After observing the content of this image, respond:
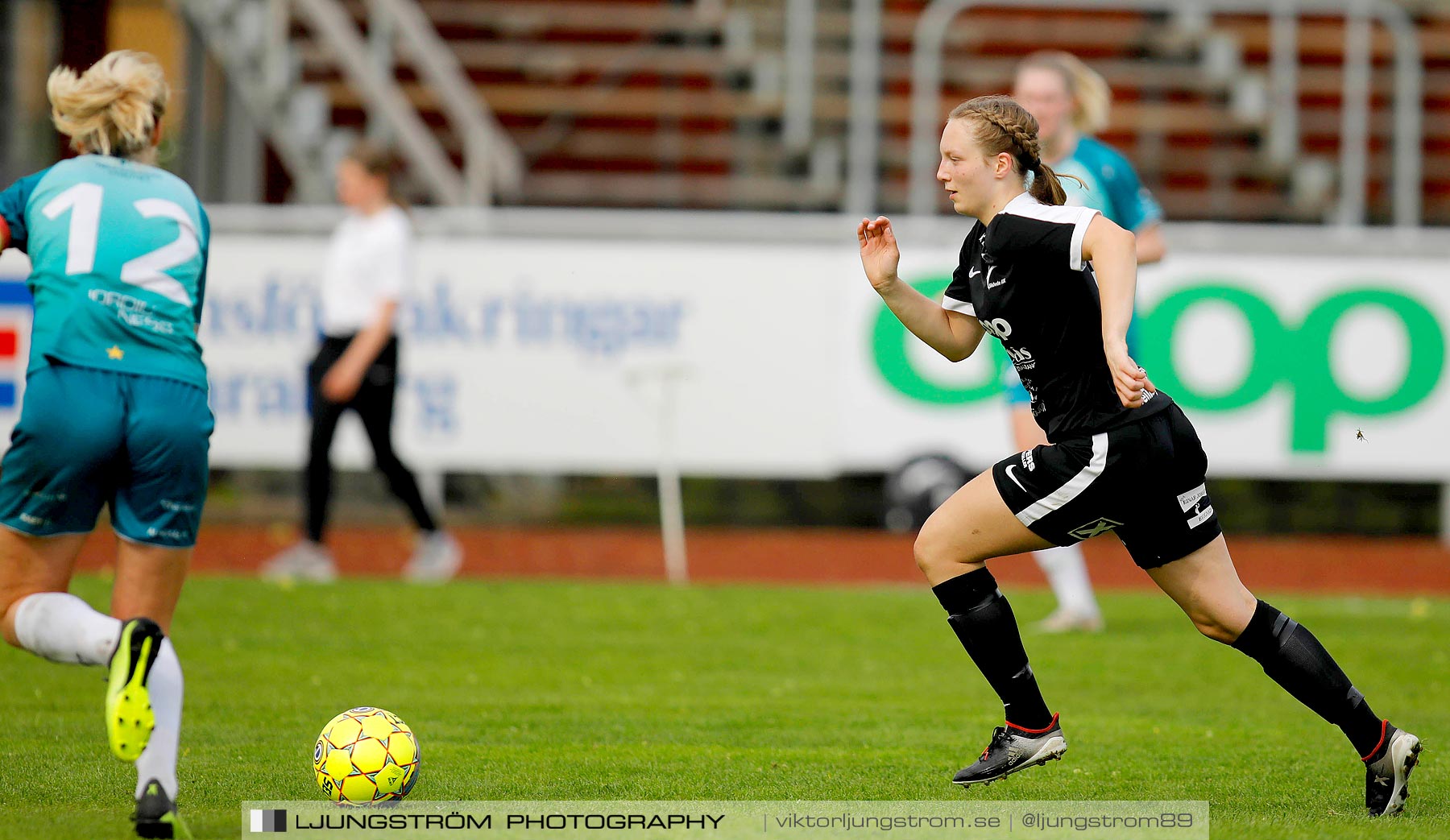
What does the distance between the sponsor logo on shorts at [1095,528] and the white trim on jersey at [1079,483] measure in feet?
0.34

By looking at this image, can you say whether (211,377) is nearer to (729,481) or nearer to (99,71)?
(729,481)

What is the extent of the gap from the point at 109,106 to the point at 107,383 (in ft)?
2.40

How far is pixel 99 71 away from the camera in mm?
4379

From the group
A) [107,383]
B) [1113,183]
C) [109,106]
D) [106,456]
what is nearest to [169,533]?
[106,456]

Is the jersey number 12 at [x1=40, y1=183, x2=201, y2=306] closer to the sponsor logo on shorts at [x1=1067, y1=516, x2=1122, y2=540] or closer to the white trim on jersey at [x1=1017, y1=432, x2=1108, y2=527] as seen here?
the white trim on jersey at [x1=1017, y1=432, x2=1108, y2=527]

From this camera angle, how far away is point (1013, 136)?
15.2ft

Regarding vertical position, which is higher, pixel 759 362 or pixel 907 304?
pixel 907 304

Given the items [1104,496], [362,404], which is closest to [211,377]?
[362,404]

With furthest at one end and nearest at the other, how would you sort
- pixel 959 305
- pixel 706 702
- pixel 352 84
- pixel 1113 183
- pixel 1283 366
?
pixel 352 84, pixel 1283 366, pixel 1113 183, pixel 706 702, pixel 959 305

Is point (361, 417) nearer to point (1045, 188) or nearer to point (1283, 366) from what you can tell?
point (1045, 188)

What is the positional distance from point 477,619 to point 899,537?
14.8ft

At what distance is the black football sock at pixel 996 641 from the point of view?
15.2 feet

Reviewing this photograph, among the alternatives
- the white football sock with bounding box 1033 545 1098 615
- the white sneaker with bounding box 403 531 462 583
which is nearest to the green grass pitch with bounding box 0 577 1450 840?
the white football sock with bounding box 1033 545 1098 615

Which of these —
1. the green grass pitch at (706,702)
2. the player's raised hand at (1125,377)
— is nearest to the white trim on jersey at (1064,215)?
the player's raised hand at (1125,377)
